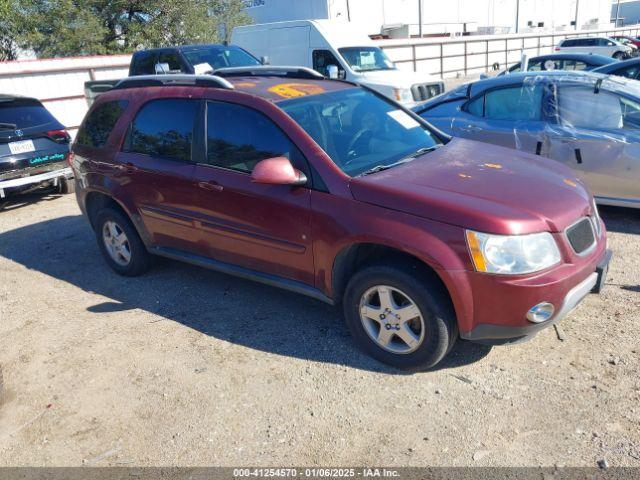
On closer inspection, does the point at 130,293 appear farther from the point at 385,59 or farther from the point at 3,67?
the point at 385,59

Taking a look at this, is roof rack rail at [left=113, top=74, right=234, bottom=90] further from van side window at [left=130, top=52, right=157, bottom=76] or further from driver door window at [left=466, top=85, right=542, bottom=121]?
van side window at [left=130, top=52, right=157, bottom=76]

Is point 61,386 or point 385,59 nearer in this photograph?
point 61,386

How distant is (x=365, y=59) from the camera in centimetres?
1358

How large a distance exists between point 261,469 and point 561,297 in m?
1.88

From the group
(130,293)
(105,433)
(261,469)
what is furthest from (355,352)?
(130,293)

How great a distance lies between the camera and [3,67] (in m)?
12.1

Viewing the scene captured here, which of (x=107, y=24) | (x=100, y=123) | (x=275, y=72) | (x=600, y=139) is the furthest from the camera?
(x=107, y=24)

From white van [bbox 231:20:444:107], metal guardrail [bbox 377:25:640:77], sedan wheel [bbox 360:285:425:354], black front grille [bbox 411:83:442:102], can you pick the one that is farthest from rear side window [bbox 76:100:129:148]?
metal guardrail [bbox 377:25:640:77]

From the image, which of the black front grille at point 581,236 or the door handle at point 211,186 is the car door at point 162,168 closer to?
the door handle at point 211,186

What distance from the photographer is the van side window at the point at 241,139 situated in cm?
391

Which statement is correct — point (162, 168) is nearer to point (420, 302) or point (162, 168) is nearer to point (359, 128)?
point (359, 128)

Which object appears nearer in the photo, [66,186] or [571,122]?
[571,122]

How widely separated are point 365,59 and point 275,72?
29.6ft

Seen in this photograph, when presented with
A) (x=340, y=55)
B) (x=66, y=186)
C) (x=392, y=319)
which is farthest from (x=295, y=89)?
(x=340, y=55)
